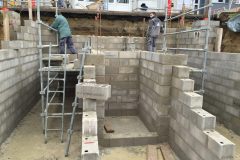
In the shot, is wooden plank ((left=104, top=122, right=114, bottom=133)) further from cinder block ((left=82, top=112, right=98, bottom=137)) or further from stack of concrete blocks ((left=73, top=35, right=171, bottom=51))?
stack of concrete blocks ((left=73, top=35, right=171, bottom=51))

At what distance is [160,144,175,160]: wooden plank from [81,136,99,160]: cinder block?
2122mm

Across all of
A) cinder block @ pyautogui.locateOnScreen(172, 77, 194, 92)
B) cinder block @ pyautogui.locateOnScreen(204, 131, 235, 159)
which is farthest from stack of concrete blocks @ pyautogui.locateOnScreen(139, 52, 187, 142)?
cinder block @ pyautogui.locateOnScreen(204, 131, 235, 159)

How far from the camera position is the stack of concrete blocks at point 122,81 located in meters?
7.18

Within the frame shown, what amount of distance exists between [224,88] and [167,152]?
2661 millimetres

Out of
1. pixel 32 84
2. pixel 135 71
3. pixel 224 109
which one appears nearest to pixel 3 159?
pixel 32 84

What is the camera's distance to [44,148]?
523 centimetres

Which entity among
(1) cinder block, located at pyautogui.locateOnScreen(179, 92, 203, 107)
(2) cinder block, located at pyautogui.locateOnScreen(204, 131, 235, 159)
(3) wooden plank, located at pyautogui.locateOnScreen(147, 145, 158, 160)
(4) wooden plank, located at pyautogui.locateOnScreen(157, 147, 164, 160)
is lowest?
(4) wooden plank, located at pyautogui.locateOnScreen(157, 147, 164, 160)

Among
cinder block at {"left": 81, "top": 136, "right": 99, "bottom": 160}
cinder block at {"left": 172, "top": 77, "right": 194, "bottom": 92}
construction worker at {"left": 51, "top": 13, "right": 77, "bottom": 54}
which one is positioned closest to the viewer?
cinder block at {"left": 81, "top": 136, "right": 99, "bottom": 160}

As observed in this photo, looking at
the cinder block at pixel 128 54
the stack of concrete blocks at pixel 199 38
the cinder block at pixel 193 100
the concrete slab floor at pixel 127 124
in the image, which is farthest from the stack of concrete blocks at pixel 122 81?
the cinder block at pixel 193 100

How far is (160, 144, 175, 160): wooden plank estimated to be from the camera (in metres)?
4.93

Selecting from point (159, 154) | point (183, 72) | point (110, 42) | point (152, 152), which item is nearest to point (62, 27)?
point (110, 42)

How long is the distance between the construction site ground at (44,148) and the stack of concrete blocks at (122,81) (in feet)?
5.16

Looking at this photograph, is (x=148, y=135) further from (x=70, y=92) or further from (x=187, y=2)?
(x=187, y=2)

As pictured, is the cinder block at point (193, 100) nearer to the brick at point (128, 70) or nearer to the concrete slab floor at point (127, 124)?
the concrete slab floor at point (127, 124)
